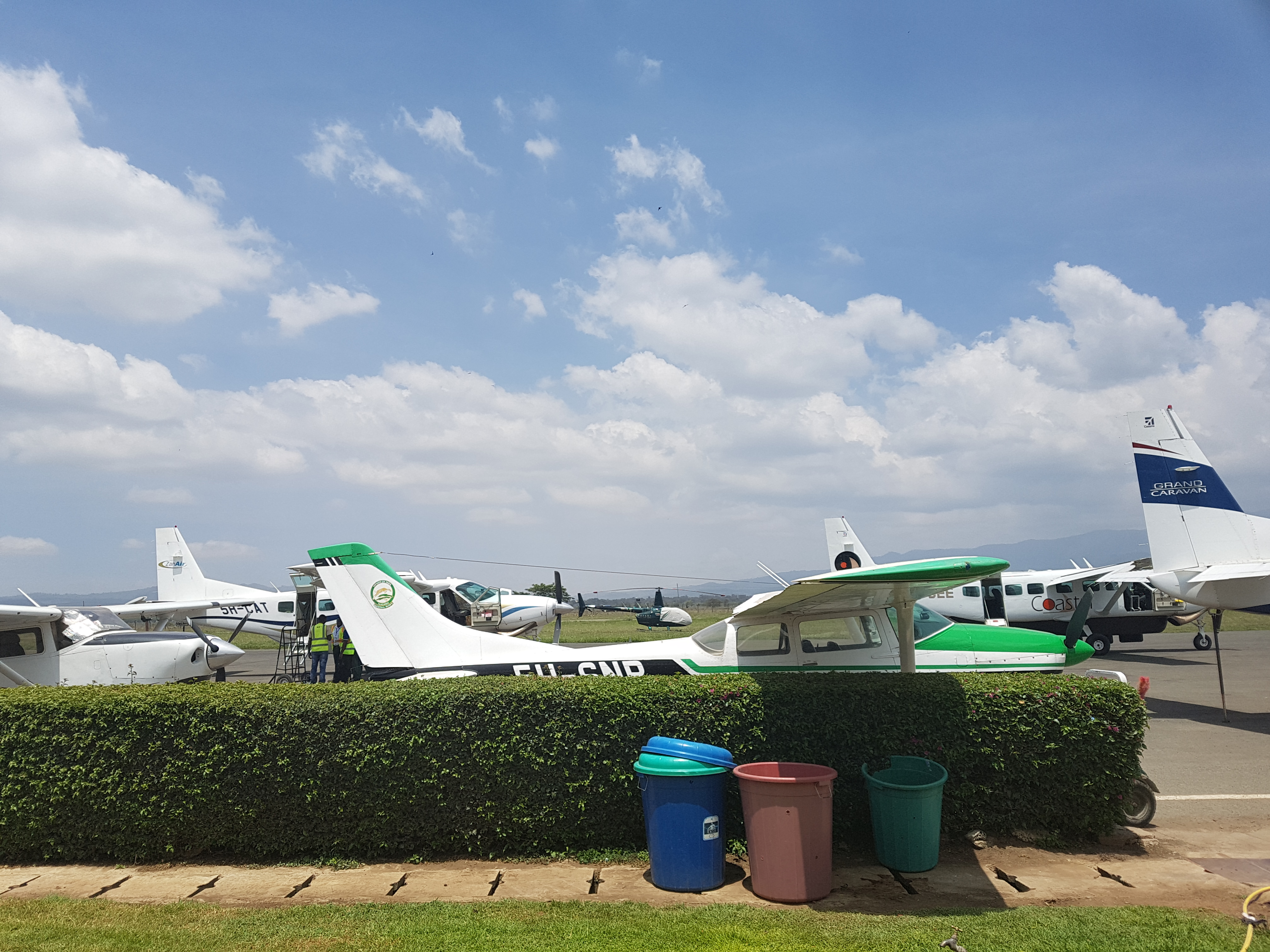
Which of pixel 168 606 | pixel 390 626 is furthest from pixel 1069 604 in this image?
pixel 168 606

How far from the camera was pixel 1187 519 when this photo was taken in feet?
45.8

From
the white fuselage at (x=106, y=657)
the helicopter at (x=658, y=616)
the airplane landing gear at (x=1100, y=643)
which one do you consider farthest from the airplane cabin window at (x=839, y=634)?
the helicopter at (x=658, y=616)

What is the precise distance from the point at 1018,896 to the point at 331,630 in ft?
52.1

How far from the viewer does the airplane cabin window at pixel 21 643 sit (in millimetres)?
11555

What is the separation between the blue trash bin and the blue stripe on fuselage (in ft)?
42.6

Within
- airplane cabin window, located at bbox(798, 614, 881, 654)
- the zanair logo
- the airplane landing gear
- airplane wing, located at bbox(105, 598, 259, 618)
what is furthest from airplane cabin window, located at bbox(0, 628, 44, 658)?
the airplane landing gear

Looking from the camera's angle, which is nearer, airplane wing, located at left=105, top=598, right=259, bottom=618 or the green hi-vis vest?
the green hi-vis vest

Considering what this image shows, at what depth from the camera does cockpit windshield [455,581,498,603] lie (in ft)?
79.8

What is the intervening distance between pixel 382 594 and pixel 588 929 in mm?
5010

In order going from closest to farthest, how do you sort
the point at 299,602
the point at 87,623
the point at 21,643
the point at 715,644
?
the point at 715,644
the point at 21,643
the point at 87,623
the point at 299,602

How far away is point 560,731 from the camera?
19.5ft

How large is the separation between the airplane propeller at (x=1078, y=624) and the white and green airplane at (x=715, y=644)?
0.05 meters

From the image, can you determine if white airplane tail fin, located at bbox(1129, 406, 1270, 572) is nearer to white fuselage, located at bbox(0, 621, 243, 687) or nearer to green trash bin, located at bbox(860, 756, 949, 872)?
green trash bin, located at bbox(860, 756, 949, 872)

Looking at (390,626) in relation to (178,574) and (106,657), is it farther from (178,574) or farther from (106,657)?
(178,574)
